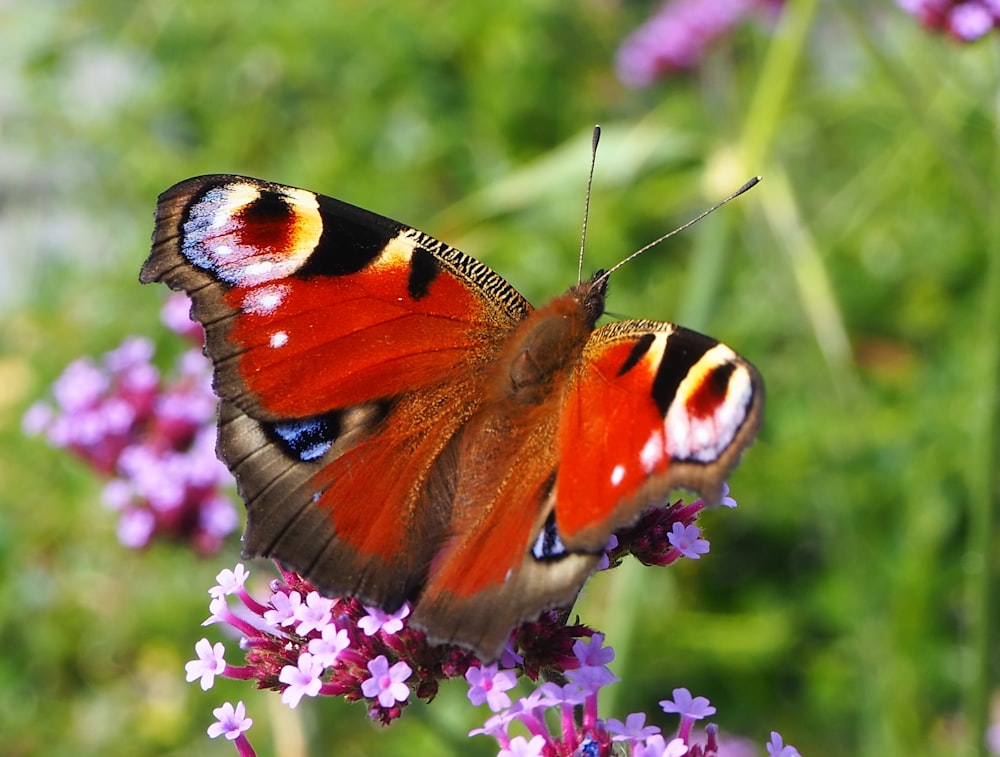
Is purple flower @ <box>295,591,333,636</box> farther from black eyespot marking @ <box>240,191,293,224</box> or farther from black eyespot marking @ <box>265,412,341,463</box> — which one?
black eyespot marking @ <box>240,191,293,224</box>

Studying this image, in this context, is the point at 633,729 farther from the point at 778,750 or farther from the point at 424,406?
the point at 424,406

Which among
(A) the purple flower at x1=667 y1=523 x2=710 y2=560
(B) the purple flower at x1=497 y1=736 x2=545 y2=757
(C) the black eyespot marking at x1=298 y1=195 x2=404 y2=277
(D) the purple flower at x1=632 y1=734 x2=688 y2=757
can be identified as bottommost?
(D) the purple flower at x1=632 y1=734 x2=688 y2=757

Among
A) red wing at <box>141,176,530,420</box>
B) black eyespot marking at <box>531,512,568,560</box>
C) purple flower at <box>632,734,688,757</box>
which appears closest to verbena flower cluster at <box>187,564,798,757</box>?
purple flower at <box>632,734,688,757</box>

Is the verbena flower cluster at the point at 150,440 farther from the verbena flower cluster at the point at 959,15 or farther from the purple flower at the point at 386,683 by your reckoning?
the verbena flower cluster at the point at 959,15

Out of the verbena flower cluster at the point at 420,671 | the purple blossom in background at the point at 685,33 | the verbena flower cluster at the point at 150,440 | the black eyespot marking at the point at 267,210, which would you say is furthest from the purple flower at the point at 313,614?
the purple blossom in background at the point at 685,33

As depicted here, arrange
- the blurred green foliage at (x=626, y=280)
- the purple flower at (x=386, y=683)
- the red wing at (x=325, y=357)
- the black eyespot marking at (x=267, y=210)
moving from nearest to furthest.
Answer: the purple flower at (x=386, y=683) → the red wing at (x=325, y=357) → the black eyespot marking at (x=267, y=210) → the blurred green foliage at (x=626, y=280)

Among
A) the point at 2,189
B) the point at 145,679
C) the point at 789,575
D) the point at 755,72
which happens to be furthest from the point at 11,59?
the point at 789,575

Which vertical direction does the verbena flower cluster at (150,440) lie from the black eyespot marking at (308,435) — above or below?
below
